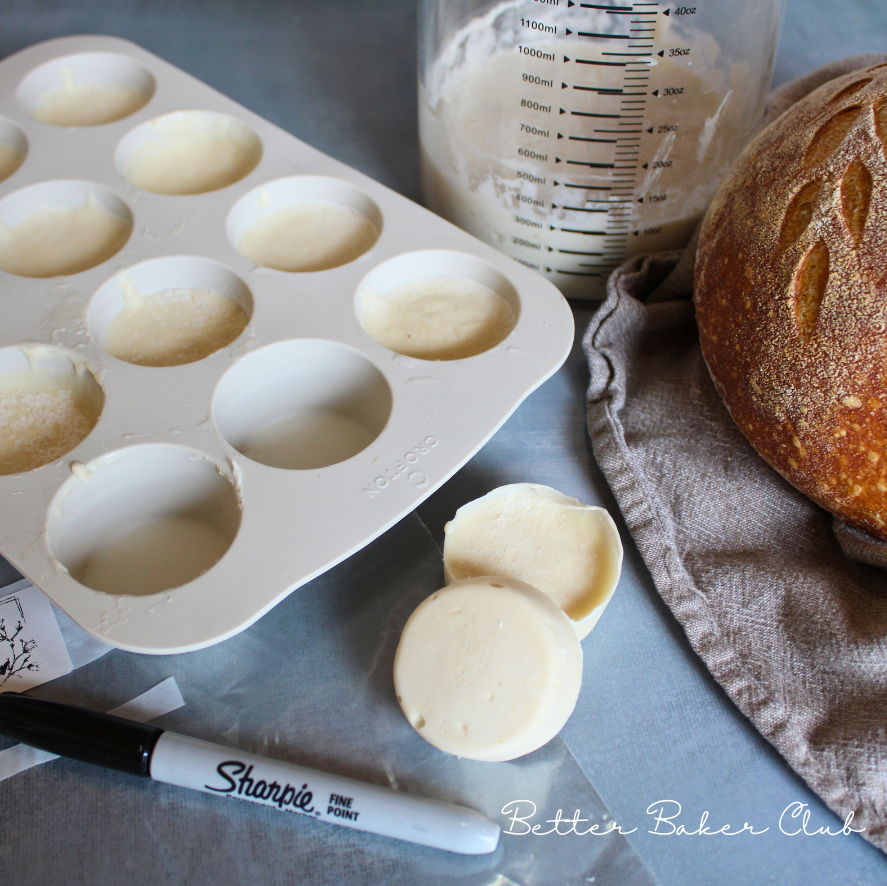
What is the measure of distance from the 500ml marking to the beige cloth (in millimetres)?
159

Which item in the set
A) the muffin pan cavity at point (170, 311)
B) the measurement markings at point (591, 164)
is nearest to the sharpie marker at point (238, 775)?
the muffin pan cavity at point (170, 311)

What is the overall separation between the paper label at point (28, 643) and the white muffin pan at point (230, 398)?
0.12 ft

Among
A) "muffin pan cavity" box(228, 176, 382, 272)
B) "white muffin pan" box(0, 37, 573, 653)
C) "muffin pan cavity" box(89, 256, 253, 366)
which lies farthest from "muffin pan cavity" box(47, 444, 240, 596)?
"muffin pan cavity" box(228, 176, 382, 272)

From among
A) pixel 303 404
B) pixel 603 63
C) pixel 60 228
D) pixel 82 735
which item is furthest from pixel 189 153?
pixel 82 735

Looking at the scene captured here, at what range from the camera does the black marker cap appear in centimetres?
45

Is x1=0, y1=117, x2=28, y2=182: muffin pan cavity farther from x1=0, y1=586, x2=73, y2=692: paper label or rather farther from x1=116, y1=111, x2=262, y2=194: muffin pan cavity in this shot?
x1=0, y1=586, x2=73, y2=692: paper label

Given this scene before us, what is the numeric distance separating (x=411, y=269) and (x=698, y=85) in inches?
11.1

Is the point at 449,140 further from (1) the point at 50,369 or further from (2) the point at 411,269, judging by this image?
(1) the point at 50,369

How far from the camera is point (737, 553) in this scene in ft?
1.90

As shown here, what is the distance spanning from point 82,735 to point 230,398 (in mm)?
255

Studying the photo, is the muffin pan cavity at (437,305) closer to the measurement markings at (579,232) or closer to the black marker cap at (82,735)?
the measurement markings at (579,232)

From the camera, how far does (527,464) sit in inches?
25.2

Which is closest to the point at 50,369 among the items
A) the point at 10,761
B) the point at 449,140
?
the point at 10,761

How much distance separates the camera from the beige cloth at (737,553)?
486 millimetres
